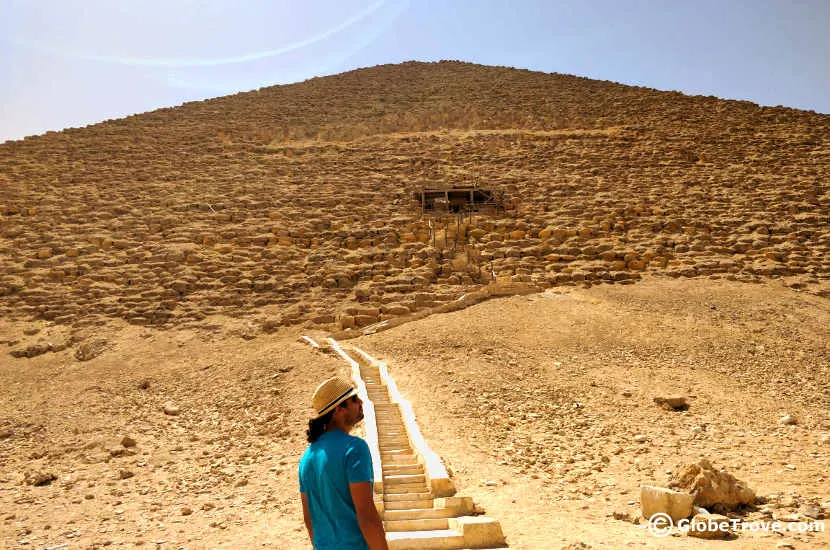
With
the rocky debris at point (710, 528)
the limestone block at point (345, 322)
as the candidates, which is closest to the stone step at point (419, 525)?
the rocky debris at point (710, 528)

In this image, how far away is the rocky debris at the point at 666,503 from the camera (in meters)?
3.57

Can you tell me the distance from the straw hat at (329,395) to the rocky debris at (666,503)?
8.36 ft

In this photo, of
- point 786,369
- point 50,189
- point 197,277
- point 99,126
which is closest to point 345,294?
point 197,277

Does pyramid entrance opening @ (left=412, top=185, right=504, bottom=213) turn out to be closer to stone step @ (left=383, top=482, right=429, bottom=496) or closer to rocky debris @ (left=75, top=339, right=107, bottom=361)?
rocky debris @ (left=75, top=339, right=107, bottom=361)

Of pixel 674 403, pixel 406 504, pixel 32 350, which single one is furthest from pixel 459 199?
pixel 406 504

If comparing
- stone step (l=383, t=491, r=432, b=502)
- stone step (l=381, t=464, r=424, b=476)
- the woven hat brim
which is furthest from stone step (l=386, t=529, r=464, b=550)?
the woven hat brim

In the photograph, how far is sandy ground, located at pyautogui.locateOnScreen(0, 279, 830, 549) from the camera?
4332 millimetres

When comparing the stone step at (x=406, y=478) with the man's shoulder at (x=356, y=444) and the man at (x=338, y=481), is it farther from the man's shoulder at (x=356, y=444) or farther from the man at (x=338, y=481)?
the man's shoulder at (x=356, y=444)

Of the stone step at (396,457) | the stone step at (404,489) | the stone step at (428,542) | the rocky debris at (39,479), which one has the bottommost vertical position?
the rocky debris at (39,479)

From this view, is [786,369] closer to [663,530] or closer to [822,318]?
[822,318]

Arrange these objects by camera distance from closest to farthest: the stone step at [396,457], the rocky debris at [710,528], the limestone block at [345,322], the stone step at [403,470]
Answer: the rocky debris at [710,528]
the stone step at [403,470]
the stone step at [396,457]
the limestone block at [345,322]

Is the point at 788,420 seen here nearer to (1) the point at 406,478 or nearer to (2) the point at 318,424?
(1) the point at 406,478

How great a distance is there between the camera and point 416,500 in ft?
13.5

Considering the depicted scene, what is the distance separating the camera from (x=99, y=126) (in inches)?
949
